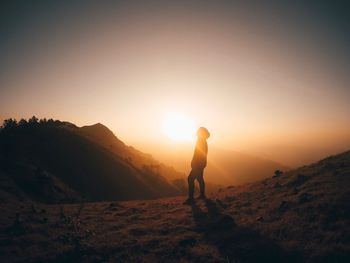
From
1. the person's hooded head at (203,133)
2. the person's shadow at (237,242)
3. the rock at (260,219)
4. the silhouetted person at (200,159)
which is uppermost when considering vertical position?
the person's hooded head at (203,133)

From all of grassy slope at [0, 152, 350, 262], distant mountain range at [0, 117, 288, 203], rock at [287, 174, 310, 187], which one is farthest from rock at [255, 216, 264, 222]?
distant mountain range at [0, 117, 288, 203]

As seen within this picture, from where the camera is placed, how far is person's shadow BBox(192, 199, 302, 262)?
780cm

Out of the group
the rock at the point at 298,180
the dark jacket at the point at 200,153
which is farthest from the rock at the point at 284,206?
the dark jacket at the point at 200,153

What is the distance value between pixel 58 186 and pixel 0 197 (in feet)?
23.0

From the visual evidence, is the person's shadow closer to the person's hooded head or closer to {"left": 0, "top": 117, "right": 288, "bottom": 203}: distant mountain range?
the person's hooded head

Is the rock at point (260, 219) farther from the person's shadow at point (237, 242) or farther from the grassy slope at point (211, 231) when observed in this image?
the person's shadow at point (237, 242)

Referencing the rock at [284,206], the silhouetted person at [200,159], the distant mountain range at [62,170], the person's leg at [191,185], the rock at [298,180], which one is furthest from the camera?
the distant mountain range at [62,170]

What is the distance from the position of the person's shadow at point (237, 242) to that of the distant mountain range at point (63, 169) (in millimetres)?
13650

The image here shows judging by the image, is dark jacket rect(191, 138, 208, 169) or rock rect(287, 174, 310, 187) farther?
dark jacket rect(191, 138, 208, 169)

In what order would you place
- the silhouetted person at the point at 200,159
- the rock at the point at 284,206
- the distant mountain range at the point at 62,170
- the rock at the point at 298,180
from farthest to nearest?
the distant mountain range at the point at 62,170, the silhouetted person at the point at 200,159, the rock at the point at 298,180, the rock at the point at 284,206

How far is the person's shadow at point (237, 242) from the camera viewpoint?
7.80m

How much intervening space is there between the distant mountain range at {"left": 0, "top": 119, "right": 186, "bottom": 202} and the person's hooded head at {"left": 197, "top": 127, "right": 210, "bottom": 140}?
1169cm

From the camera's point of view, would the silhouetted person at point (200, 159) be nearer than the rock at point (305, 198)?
No

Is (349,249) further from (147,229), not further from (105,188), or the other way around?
(105,188)
